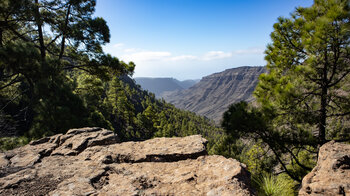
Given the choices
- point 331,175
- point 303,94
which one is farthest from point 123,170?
point 303,94

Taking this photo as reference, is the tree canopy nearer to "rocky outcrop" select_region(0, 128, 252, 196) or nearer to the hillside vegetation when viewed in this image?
"rocky outcrop" select_region(0, 128, 252, 196)

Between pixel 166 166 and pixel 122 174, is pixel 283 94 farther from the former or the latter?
pixel 122 174

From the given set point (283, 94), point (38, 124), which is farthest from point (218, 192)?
point (38, 124)

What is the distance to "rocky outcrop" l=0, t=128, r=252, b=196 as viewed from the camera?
3.62 m

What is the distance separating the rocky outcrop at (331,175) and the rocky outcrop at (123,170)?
4.72ft

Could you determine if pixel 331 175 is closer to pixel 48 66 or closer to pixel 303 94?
pixel 303 94

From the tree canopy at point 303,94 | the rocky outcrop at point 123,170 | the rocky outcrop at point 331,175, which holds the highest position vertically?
the tree canopy at point 303,94

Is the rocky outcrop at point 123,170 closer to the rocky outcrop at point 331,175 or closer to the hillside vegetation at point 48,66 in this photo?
the rocky outcrop at point 331,175

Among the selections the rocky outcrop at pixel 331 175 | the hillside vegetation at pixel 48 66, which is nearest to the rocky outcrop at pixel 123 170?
the rocky outcrop at pixel 331 175

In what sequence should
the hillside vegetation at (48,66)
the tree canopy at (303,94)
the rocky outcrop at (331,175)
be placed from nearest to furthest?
the rocky outcrop at (331,175), the tree canopy at (303,94), the hillside vegetation at (48,66)

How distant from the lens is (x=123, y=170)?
4715mm

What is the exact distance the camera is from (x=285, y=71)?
8539 mm

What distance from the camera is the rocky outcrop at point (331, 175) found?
133 inches

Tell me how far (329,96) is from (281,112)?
6.74 feet
